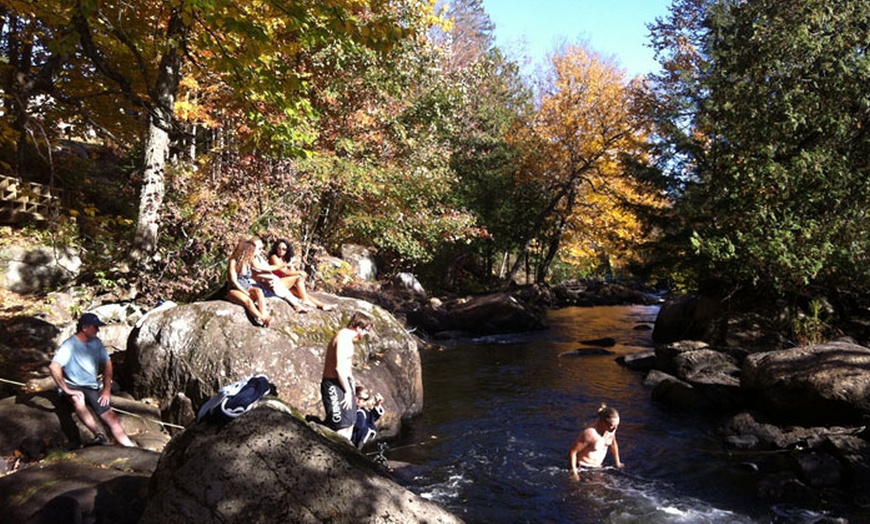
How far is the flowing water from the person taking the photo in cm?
704

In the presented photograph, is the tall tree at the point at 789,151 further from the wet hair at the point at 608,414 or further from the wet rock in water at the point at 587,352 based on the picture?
the wet hair at the point at 608,414

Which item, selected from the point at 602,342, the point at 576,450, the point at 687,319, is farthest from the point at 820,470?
the point at 687,319

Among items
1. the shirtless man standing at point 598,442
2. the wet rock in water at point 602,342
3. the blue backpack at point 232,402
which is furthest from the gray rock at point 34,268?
the wet rock in water at point 602,342

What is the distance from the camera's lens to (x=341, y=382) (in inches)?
273

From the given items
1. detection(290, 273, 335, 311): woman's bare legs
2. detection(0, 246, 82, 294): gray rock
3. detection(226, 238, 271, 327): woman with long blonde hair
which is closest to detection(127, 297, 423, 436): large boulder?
detection(226, 238, 271, 327): woman with long blonde hair

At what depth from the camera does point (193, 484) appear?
353 centimetres

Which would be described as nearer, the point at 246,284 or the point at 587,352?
the point at 246,284

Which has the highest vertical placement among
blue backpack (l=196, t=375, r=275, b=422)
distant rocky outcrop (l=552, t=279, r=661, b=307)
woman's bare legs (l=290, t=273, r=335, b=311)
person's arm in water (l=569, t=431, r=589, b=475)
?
woman's bare legs (l=290, t=273, r=335, b=311)

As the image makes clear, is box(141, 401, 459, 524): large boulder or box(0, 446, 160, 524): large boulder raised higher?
box(141, 401, 459, 524): large boulder

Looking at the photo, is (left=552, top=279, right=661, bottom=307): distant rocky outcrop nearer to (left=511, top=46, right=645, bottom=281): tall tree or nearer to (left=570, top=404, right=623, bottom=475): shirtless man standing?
(left=511, top=46, right=645, bottom=281): tall tree

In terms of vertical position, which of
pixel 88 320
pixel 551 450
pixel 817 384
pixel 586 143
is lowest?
pixel 551 450

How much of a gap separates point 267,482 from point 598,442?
5.91 metres

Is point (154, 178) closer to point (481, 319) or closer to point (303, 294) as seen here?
point (303, 294)

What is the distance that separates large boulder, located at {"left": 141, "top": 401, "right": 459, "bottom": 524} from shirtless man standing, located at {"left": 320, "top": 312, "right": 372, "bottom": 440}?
2958 millimetres
